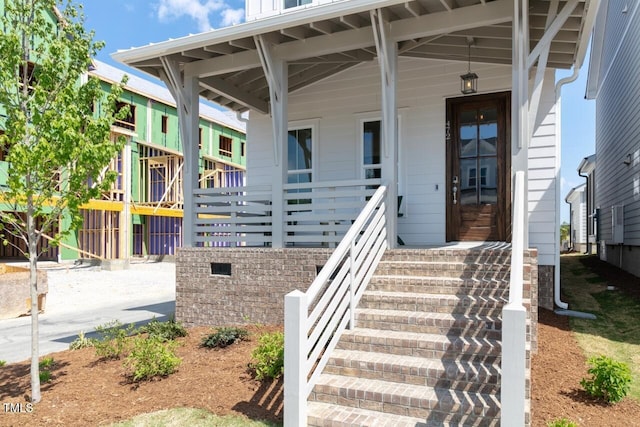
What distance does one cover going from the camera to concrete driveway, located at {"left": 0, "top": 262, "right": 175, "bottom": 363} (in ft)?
23.8

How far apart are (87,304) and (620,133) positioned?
14.6 metres

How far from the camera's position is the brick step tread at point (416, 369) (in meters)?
3.61

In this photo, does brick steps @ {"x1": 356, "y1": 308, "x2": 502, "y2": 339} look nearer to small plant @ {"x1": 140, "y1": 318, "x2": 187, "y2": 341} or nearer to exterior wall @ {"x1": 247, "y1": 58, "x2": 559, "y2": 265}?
small plant @ {"x1": 140, "y1": 318, "x2": 187, "y2": 341}

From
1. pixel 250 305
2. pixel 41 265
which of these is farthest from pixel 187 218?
pixel 41 265

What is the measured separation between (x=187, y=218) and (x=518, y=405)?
5465 millimetres

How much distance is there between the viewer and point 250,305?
650 cm

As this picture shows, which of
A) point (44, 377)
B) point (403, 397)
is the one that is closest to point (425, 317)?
point (403, 397)

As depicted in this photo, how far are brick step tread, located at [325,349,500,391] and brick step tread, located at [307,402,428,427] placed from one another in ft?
1.21

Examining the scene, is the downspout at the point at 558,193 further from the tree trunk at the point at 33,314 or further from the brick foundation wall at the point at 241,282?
the tree trunk at the point at 33,314

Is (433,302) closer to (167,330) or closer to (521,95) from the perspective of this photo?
(521,95)

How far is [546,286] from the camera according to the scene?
22.1 ft

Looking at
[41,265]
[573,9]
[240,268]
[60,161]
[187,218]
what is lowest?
[41,265]

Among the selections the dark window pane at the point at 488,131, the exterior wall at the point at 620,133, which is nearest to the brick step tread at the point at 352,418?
the dark window pane at the point at 488,131

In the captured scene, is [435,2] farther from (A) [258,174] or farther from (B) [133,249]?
(B) [133,249]
